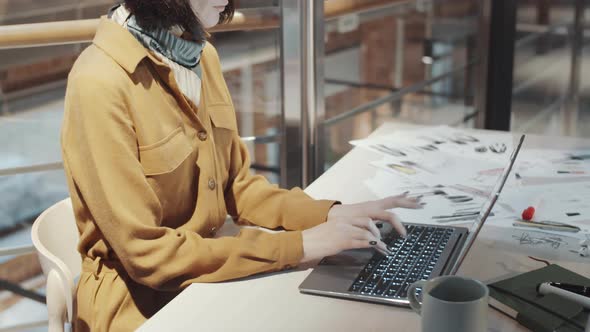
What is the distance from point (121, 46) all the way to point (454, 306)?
0.73m

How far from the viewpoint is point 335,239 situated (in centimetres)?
122

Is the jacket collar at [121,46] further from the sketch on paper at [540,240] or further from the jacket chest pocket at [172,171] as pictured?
the sketch on paper at [540,240]

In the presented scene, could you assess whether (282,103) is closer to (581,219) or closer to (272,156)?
(581,219)

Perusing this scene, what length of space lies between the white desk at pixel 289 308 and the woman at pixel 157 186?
0.05 meters

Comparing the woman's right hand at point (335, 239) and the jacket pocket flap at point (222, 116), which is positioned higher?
the jacket pocket flap at point (222, 116)

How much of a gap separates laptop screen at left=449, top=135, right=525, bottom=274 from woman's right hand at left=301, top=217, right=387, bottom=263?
126 millimetres

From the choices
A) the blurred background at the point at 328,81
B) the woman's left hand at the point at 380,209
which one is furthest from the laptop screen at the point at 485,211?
the blurred background at the point at 328,81

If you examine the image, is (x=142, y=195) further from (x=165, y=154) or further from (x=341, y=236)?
(x=341, y=236)

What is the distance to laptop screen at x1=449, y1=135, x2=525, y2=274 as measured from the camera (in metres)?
1.24

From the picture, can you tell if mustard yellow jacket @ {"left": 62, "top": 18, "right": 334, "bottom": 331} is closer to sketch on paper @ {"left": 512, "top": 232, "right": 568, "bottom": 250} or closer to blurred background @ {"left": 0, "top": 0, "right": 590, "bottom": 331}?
sketch on paper @ {"left": 512, "top": 232, "right": 568, "bottom": 250}

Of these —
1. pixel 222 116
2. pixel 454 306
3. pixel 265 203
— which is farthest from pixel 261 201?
pixel 454 306

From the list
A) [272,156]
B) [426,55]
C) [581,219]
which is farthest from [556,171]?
[426,55]

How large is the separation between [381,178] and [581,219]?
1.41 ft

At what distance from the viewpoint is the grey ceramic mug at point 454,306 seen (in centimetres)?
82
